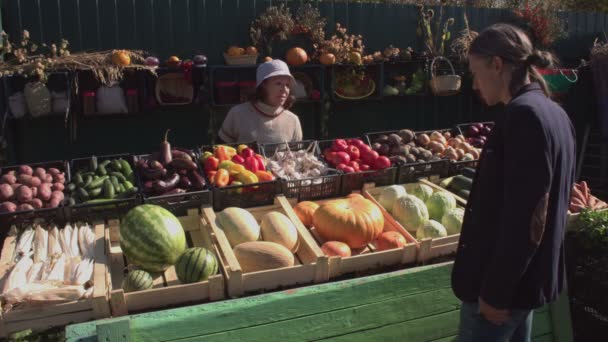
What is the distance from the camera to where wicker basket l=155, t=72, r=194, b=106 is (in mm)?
6449

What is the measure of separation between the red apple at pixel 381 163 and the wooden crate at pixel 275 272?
1084mm

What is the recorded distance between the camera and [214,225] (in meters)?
2.86

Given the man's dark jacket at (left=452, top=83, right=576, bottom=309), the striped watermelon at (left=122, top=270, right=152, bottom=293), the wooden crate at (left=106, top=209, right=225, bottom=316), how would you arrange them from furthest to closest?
1. the striped watermelon at (left=122, top=270, right=152, bottom=293)
2. the wooden crate at (left=106, top=209, right=225, bottom=316)
3. the man's dark jacket at (left=452, top=83, right=576, bottom=309)

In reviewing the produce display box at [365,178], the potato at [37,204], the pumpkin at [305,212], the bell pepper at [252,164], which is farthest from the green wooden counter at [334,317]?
the bell pepper at [252,164]

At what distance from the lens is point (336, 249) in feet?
9.02

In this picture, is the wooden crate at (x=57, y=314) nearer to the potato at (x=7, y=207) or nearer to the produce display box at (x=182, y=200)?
the potato at (x=7, y=207)

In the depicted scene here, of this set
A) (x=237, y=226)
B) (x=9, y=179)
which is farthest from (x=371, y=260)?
(x=9, y=179)

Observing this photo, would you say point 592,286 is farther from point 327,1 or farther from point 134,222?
point 327,1

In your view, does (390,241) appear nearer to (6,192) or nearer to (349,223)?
(349,223)

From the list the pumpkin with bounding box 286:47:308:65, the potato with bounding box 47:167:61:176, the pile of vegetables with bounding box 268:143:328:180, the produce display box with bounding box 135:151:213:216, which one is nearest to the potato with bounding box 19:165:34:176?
the potato with bounding box 47:167:61:176

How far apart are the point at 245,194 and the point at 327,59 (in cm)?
419

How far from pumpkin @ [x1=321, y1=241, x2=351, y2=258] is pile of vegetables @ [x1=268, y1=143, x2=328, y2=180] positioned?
0.72m

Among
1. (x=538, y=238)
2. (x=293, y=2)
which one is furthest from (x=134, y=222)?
(x=293, y=2)

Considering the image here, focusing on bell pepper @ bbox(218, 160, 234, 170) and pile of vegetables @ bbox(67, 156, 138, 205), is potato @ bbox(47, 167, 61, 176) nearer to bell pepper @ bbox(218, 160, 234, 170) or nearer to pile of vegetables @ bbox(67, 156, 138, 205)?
pile of vegetables @ bbox(67, 156, 138, 205)
